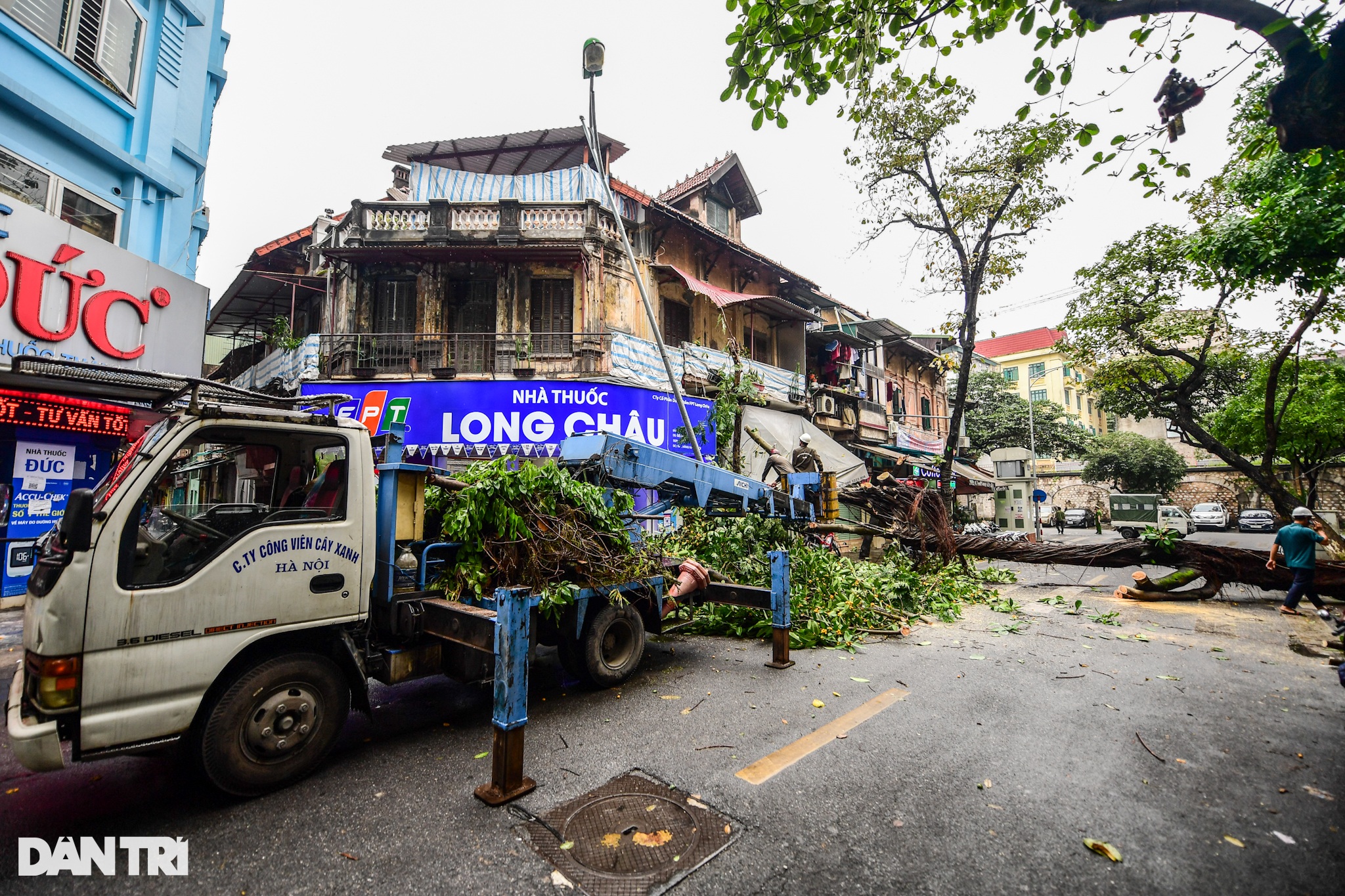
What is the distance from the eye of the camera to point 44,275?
319 inches

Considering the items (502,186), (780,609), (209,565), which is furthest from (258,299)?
(780,609)

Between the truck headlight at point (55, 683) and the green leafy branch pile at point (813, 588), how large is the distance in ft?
20.0

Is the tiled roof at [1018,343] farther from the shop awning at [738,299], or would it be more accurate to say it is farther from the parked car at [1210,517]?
the shop awning at [738,299]

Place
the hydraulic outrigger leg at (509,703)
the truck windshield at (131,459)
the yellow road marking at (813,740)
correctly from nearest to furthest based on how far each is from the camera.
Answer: the truck windshield at (131,459) → the hydraulic outrigger leg at (509,703) → the yellow road marking at (813,740)

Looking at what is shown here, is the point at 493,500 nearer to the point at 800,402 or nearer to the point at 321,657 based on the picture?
the point at 321,657

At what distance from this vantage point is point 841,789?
369 centimetres

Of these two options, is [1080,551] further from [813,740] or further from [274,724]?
[274,724]

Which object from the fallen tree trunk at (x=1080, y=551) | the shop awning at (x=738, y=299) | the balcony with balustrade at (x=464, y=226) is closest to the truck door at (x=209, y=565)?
the fallen tree trunk at (x=1080, y=551)

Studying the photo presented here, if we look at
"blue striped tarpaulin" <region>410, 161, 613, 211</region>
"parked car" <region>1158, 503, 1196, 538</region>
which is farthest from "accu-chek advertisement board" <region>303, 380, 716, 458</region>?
"parked car" <region>1158, 503, 1196, 538</region>

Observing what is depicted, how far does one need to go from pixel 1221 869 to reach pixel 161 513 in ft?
19.8

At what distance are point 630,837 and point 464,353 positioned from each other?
1397 cm

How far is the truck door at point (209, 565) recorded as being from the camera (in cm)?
316

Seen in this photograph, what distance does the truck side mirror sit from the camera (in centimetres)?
295

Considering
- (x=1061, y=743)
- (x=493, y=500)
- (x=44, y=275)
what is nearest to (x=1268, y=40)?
(x=1061, y=743)
